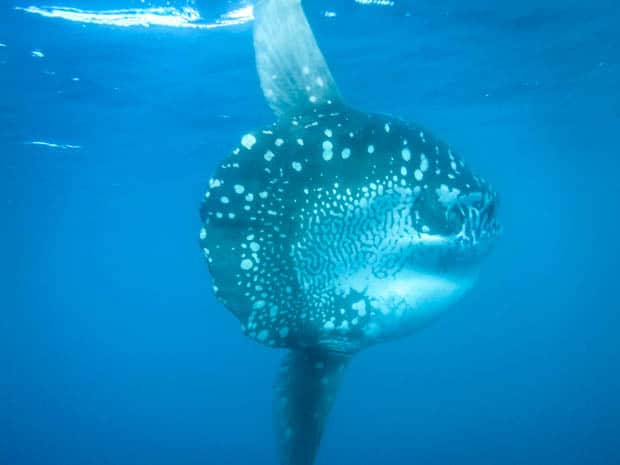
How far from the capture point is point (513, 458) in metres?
16.5

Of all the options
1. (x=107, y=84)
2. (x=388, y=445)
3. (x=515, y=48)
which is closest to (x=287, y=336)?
(x=107, y=84)

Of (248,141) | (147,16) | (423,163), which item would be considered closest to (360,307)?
(423,163)

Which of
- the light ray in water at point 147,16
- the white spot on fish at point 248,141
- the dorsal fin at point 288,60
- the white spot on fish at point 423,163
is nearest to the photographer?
the white spot on fish at point 248,141

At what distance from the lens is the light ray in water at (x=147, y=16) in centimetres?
970

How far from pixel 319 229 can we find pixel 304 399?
2.55ft

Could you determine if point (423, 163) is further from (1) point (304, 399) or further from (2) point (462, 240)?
(1) point (304, 399)

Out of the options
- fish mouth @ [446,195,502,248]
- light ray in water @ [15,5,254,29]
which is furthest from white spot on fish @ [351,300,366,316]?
light ray in water @ [15,5,254,29]

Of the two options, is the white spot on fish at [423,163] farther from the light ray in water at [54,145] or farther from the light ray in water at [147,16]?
the light ray in water at [54,145]

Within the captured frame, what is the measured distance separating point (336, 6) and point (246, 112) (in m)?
8.00

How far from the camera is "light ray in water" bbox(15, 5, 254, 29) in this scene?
970 cm

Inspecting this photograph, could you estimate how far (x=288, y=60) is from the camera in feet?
7.55

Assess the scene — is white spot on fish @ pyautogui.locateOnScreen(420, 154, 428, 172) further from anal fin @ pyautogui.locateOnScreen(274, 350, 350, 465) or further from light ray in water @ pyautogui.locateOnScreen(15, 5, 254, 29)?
light ray in water @ pyautogui.locateOnScreen(15, 5, 254, 29)

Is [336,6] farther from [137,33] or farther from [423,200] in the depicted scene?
[423,200]

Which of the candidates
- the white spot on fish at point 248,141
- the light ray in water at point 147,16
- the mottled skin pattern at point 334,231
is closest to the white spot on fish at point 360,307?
the mottled skin pattern at point 334,231
